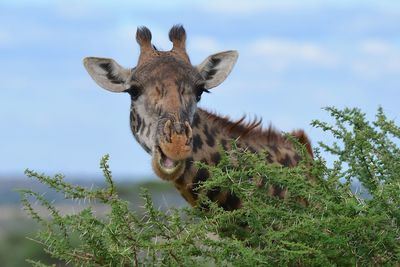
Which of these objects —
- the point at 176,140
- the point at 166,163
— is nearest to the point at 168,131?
the point at 176,140

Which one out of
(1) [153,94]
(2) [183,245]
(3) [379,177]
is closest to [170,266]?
(2) [183,245]

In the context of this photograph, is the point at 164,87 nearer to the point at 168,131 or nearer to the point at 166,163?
the point at 168,131

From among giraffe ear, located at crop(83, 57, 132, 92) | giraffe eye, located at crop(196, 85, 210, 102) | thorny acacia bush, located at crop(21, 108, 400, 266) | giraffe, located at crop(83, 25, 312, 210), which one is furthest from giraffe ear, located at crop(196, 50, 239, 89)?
thorny acacia bush, located at crop(21, 108, 400, 266)

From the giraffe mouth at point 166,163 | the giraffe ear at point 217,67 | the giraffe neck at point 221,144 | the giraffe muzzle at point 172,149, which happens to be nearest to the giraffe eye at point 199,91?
the giraffe neck at point 221,144

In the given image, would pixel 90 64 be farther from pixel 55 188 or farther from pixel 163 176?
pixel 55 188

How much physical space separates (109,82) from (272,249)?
155 inches

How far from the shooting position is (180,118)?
9508mm

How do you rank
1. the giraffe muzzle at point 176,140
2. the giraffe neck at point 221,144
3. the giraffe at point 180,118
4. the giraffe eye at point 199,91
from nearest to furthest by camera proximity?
the giraffe muzzle at point 176,140, the giraffe at point 180,118, the giraffe neck at point 221,144, the giraffe eye at point 199,91

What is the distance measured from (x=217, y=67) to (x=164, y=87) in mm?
1232

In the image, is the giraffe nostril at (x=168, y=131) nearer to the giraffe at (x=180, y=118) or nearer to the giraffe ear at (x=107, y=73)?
the giraffe at (x=180, y=118)

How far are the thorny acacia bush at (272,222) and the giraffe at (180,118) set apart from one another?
120 centimetres

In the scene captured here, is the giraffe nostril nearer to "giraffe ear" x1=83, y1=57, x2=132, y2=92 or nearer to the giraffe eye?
the giraffe eye

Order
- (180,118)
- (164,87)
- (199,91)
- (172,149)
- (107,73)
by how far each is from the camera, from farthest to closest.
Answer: (107,73) < (199,91) < (164,87) < (180,118) < (172,149)

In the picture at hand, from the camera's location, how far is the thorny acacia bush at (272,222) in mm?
7234
